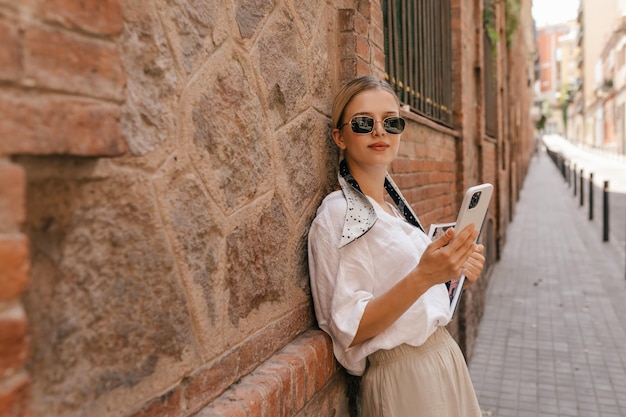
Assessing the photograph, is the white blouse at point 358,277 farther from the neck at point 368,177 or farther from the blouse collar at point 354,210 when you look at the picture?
the neck at point 368,177

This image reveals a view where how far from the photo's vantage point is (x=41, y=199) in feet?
3.41

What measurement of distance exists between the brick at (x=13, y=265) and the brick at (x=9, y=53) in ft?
0.82

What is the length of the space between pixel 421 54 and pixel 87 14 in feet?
12.6

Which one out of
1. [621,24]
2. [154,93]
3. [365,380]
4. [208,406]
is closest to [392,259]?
[365,380]

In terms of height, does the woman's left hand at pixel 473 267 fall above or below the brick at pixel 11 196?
below

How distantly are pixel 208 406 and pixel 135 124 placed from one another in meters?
0.74

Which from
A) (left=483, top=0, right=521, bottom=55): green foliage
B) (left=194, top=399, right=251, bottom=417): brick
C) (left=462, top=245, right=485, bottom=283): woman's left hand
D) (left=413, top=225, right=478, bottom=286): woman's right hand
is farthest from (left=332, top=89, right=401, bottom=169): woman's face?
(left=483, top=0, right=521, bottom=55): green foliage

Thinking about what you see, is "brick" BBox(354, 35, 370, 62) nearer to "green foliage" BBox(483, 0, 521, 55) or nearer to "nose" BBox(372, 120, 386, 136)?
"nose" BBox(372, 120, 386, 136)

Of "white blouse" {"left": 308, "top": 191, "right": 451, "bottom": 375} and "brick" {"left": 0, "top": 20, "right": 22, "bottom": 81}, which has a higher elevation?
"brick" {"left": 0, "top": 20, "right": 22, "bottom": 81}

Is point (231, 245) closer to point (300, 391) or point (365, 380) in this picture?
point (300, 391)

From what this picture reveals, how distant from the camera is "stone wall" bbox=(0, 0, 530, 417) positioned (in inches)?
38.3

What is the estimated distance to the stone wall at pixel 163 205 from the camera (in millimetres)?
973

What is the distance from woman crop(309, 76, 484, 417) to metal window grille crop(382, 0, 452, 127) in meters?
1.48

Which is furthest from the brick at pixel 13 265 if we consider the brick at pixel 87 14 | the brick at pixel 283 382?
the brick at pixel 283 382
